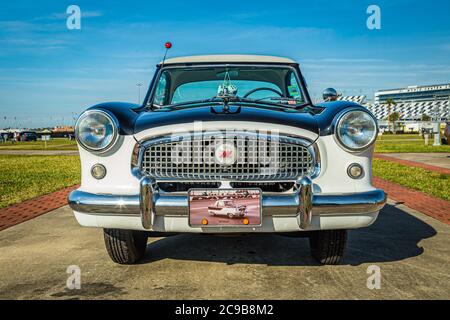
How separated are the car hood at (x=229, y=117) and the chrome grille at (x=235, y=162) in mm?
102

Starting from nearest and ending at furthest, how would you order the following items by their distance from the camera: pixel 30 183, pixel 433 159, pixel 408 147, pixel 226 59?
pixel 226 59 → pixel 30 183 → pixel 433 159 → pixel 408 147

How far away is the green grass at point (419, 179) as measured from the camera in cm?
684

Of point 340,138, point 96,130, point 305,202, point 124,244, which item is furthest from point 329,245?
point 96,130

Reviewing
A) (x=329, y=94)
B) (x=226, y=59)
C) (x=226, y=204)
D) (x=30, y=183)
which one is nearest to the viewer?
(x=226, y=204)

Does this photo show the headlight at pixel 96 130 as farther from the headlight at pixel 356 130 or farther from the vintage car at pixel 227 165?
the headlight at pixel 356 130

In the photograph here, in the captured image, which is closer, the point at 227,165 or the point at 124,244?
the point at 227,165

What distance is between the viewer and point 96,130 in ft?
9.02

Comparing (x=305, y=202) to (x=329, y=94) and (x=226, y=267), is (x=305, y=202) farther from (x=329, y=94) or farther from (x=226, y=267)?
(x=329, y=94)

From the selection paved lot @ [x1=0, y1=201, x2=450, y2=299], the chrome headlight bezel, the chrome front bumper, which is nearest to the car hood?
the chrome headlight bezel

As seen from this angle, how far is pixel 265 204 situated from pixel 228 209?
221 millimetres

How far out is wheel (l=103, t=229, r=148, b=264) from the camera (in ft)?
9.79

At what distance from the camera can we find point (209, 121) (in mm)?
2666

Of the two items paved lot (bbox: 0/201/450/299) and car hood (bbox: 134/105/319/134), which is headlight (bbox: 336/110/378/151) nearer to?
car hood (bbox: 134/105/319/134)
